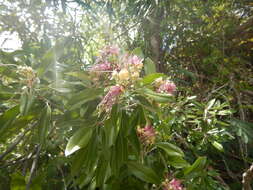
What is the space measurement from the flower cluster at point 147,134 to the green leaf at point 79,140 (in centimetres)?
23

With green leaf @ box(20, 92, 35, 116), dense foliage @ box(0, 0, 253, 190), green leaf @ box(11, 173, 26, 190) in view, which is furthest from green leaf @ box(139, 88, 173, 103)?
green leaf @ box(11, 173, 26, 190)

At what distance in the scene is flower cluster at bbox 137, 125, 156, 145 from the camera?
97cm

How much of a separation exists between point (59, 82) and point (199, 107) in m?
0.97

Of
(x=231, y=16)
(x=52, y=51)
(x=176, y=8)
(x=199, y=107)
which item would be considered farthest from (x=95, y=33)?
(x=52, y=51)

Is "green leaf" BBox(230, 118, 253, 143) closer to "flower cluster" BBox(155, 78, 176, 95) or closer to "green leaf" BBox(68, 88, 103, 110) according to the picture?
"flower cluster" BBox(155, 78, 176, 95)

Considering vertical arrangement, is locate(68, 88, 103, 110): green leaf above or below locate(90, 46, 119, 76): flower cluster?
below

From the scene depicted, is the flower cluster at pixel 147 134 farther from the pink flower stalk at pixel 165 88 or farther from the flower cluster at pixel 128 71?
the flower cluster at pixel 128 71

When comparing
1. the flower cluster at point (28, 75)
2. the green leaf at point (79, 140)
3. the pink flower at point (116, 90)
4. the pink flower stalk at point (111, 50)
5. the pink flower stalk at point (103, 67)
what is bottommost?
the green leaf at point (79, 140)

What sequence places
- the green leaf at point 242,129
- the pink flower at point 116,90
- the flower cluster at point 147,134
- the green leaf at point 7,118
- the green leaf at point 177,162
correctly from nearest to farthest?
1. the pink flower at point 116,90
2. the green leaf at point 7,118
3. the flower cluster at point 147,134
4. the green leaf at point 177,162
5. the green leaf at point 242,129

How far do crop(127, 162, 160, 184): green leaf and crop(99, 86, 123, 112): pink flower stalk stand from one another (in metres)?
0.29

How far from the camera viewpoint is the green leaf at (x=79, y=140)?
2.49ft

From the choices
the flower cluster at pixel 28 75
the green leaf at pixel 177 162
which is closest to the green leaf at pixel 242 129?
the green leaf at pixel 177 162

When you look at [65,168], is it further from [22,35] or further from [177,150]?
[22,35]

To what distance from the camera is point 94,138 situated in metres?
0.86
